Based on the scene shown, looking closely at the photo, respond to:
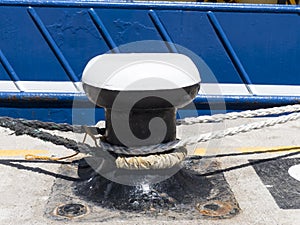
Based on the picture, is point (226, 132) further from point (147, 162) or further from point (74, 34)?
point (74, 34)

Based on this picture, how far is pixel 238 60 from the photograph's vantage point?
463cm

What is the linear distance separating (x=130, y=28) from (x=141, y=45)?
20 centimetres

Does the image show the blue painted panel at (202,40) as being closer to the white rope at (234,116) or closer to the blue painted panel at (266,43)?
the blue painted panel at (266,43)

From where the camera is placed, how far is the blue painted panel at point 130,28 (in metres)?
4.50

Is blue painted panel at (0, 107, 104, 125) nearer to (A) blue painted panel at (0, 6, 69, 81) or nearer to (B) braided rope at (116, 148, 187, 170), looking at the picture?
(A) blue painted panel at (0, 6, 69, 81)

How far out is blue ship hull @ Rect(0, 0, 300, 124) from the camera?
4496 millimetres

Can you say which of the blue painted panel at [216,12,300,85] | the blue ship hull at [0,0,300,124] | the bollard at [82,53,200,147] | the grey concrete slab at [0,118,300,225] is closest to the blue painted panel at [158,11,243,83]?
the blue ship hull at [0,0,300,124]

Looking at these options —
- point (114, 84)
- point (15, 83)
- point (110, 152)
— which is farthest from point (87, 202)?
point (15, 83)

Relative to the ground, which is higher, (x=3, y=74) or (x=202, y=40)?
(x=3, y=74)

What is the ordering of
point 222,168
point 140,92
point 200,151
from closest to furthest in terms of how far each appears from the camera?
point 140,92 → point 222,168 → point 200,151

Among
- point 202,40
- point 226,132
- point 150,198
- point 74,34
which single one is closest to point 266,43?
point 202,40

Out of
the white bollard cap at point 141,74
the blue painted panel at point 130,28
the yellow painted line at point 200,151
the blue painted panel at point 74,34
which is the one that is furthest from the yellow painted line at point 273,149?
the blue painted panel at point 74,34

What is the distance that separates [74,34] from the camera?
455 cm

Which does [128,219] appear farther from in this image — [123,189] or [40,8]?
[40,8]
